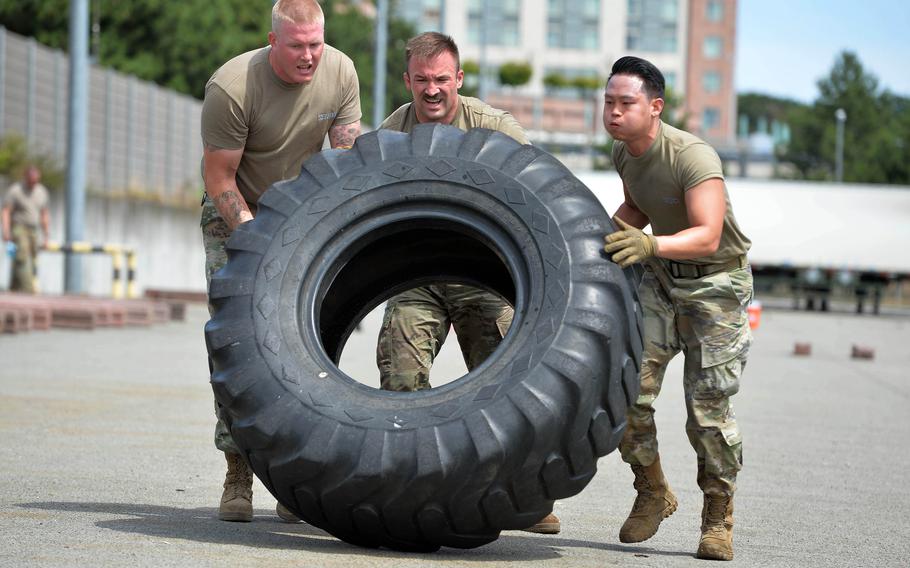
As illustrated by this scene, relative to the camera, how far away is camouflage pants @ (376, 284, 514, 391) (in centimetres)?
680

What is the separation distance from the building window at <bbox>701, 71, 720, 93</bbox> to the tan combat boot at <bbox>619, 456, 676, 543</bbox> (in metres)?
121

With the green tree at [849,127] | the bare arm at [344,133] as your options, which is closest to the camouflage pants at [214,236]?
the bare arm at [344,133]

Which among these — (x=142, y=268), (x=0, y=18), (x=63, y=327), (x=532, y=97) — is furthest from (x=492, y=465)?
(x=532, y=97)

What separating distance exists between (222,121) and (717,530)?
2.60 meters

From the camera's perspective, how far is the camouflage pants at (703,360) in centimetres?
637

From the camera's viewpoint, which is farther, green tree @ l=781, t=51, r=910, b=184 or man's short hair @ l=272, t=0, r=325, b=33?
green tree @ l=781, t=51, r=910, b=184

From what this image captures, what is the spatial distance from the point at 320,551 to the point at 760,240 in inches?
1559

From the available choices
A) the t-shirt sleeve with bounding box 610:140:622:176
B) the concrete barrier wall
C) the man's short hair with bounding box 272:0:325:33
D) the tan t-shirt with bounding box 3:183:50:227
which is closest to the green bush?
the concrete barrier wall

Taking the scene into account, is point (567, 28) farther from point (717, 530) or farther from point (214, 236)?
point (717, 530)

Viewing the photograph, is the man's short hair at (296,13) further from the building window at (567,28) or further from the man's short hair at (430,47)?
the building window at (567,28)

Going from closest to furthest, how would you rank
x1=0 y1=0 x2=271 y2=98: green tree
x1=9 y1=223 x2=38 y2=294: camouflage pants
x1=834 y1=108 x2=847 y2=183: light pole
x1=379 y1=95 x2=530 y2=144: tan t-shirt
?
x1=379 y1=95 x2=530 y2=144: tan t-shirt, x1=9 y1=223 x2=38 y2=294: camouflage pants, x1=0 y1=0 x2=271 y2=98: green tree, x1=834 y1=108 x2=847 y2=183: light pole

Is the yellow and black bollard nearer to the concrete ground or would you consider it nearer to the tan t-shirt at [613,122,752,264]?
the concrete ground

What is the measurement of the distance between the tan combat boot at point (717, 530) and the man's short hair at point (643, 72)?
1.63m

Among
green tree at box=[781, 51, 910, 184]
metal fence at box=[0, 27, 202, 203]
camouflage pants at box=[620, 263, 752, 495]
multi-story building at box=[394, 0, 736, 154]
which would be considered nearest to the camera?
camouflage pants at box=[620, 263, 752, 495]
